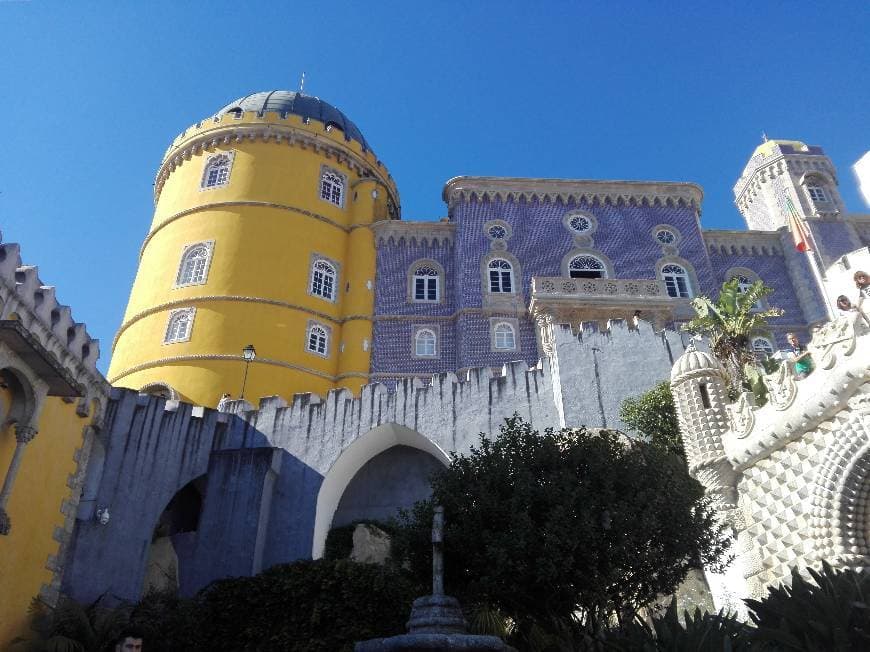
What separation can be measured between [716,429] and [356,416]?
9433 mm

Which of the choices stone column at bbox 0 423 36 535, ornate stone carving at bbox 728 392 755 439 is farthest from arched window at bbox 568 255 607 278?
stone column at bbox 0 423 36 535

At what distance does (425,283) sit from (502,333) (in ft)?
14.8

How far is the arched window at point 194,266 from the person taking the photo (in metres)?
28.7

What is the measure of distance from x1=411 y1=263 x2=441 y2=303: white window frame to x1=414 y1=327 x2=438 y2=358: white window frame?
1561 mm

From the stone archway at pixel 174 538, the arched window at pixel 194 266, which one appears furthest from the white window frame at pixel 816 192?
the stone archway at pixel 174 538

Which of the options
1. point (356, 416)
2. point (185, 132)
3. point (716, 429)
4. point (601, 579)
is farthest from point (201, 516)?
point (185, 132)

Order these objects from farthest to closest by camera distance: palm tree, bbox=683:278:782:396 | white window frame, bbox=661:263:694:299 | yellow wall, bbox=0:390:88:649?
1. white window frame, bbox=661:263:694:299
2. palm tree, bbox=683:278:782:396
3. yellow wall, bbox=0:390:88:649

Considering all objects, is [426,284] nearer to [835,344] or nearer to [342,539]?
[342,539]

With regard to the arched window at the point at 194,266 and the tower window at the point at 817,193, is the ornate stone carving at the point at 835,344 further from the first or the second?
the tower window at the point at 817,193

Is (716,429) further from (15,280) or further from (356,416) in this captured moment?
(15,280)

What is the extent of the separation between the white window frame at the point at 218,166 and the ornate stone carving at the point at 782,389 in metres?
24.7

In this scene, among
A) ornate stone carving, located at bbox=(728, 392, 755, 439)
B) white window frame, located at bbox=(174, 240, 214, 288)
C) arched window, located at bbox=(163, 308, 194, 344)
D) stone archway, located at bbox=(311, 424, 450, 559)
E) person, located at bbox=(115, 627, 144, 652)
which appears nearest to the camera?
person, located at bbox=(115, 627, 144, 652)

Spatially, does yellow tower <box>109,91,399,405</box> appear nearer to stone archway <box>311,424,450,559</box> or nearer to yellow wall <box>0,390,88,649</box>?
stone archway <box>311,424,450,559</box>

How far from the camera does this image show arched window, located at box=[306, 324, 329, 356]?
2816 cm
